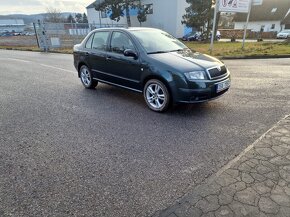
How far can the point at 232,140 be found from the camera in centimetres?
368

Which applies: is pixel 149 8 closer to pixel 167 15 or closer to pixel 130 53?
pixel 167 15

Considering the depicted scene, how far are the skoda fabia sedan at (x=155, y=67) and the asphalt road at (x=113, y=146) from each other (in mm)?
441

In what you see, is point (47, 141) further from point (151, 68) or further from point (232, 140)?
point (232, 140)

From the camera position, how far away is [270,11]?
49531mm

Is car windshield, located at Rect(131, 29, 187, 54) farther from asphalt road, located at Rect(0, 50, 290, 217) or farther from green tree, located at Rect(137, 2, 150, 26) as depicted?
green tree, located at Rect(137, 2, 150, 26)

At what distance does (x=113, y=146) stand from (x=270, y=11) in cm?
5737

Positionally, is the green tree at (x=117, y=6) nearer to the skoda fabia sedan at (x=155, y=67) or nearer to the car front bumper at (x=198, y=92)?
the skoda fabia sedan at (x=155, y=67)

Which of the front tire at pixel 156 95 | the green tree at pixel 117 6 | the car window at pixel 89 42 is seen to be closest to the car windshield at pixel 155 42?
the front tire at pixel 156 95

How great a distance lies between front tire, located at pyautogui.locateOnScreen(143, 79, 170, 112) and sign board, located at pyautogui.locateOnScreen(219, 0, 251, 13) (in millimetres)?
11767

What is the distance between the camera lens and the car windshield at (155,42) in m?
5.19

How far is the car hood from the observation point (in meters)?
4.50

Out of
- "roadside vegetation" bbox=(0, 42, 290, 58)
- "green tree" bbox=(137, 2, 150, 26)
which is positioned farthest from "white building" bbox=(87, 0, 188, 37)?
"roadside vegetation" bbox=(0, 42, 290, 58)

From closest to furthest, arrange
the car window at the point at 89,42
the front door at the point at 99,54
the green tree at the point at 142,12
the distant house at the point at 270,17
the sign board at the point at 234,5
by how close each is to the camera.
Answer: the front door at the point at 99,54, the car window at the point at 89,42, the sign board at the point at 234,5, the green tree at the point at 142,12, the distant house at the point at 270,17

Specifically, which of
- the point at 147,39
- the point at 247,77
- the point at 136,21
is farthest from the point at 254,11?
the point at 147,39
